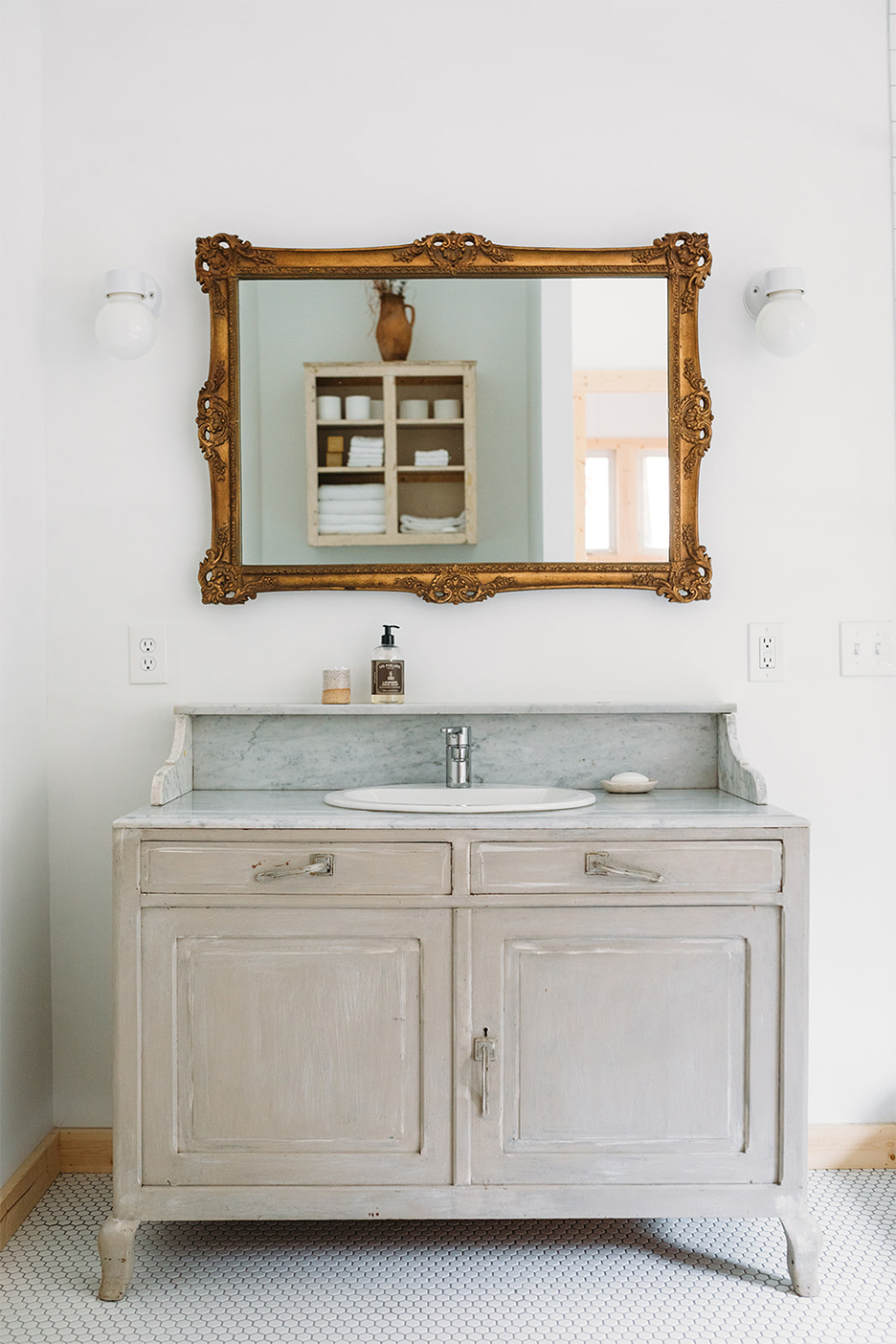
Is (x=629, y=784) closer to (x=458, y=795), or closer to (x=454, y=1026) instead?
(x=458, y=795)

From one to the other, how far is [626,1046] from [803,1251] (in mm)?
454

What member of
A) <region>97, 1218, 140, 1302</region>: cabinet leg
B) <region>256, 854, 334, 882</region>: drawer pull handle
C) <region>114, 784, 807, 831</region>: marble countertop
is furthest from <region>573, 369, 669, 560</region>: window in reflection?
<region>97, 1218, 140, 1302</region>: cabinet leg

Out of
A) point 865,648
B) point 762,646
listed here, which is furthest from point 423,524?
point 865,648

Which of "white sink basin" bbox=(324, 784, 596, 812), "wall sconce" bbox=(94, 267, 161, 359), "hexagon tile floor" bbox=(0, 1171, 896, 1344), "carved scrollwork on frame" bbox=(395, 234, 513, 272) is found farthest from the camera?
"carved scrollwork on frame" bbox=(395, 234, 513, 272)

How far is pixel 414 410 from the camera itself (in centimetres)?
200

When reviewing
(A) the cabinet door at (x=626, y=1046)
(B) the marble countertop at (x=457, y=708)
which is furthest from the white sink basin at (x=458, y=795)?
(A) the cabinet door at (x=626, y=1046)

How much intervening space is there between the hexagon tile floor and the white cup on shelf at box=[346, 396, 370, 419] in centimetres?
155

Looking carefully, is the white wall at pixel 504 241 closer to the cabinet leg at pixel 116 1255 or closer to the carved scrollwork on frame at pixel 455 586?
the carved scrollwork on frame at pixel 455 586

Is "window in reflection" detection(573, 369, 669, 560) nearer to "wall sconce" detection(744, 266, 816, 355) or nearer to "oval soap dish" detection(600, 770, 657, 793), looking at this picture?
"wall sconce" detection(744, 266, 816, 355)

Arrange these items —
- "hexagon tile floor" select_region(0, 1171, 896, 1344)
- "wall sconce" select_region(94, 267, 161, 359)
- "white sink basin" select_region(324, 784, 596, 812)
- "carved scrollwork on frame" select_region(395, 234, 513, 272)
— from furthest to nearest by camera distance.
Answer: "carved scrollwork on frame" select_region(395, 234, 513, 272) → "wall sconce" select_region(94, 267, 161, 359) → "white sink basin" select_region(324, 784, 596, 812) → "hexagon tile floor" select_region(0, 1171, 896, 1344)

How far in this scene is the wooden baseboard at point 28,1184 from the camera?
1.79 meters

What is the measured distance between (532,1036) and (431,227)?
1562mm

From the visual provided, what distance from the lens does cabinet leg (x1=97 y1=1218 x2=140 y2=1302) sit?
161cm

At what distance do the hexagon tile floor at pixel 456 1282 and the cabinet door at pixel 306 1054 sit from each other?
0.68ft
